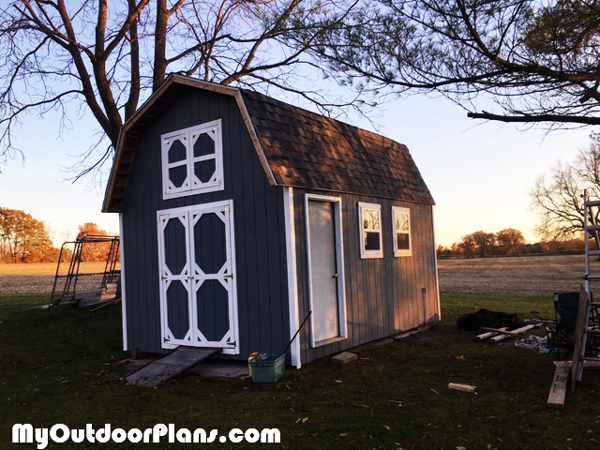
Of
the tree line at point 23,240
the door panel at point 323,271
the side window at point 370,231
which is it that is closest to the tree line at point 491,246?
the tree line at point 23,240

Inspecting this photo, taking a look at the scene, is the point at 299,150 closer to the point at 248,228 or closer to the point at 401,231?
the point at 248,228

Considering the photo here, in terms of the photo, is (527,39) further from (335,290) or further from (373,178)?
(335,290)

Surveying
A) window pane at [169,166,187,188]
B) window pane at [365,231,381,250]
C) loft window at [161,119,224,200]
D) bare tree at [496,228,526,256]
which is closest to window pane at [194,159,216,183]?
loft window at [161,119,224,200]

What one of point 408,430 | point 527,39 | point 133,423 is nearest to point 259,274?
point 133,423

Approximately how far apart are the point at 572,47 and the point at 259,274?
4958 millimetres

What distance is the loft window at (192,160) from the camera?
7.87 metres

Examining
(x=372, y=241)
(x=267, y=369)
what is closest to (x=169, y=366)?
(x=267, y=369)

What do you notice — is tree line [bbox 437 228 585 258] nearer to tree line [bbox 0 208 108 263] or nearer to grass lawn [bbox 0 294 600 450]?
tree line [bbox 0 208 108 263]

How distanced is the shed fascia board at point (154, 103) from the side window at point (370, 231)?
239cm

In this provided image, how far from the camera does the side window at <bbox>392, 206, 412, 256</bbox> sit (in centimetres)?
987

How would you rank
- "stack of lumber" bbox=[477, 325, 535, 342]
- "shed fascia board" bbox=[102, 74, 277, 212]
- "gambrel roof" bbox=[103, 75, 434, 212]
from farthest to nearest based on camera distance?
1. "stack of lumber" bbox=[477, 325, 535, 342]
2. "gambrel roof" bbox=[103, 75, 434, 212]
3. "shed fascia board" bbox=[102, 74, 277, 212]

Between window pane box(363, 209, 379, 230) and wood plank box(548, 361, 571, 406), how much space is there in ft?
12.1

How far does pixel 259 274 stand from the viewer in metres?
7.38

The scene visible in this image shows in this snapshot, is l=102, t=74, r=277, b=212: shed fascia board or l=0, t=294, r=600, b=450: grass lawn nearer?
l=0, t=294, r=600, b=450: grass lawn
